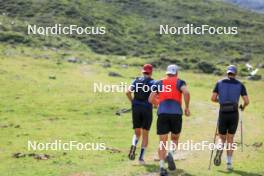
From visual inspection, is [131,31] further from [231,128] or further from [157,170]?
[157,170]

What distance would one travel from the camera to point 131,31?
16400cm

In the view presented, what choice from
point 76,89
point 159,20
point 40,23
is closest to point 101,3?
point 159,20

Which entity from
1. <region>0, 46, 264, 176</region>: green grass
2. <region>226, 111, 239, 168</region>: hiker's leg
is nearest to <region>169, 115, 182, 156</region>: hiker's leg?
<region>0, 46, 264, 176</region>: green grass

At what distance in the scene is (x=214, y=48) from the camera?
156500 mm

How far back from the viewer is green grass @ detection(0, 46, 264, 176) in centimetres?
A: 2203

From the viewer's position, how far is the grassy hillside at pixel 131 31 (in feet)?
440

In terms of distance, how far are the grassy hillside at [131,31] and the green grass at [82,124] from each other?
58.9 meters

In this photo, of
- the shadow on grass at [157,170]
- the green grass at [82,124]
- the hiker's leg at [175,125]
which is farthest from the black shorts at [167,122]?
the green grass at [82,124]

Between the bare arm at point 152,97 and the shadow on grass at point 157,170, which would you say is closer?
the shadow on grass at point 157,170

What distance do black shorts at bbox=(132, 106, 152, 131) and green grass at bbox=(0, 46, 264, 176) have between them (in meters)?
1.55

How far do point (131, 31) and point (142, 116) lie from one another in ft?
472

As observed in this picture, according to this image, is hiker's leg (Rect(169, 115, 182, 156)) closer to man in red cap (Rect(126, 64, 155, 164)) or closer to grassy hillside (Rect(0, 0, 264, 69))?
man in red cap (Rect(126, 64, 155, 164))

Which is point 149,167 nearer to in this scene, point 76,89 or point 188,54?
point 76,89

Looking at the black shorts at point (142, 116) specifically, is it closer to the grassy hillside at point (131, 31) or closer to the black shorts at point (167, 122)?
the black shorts at point (167, 122)
